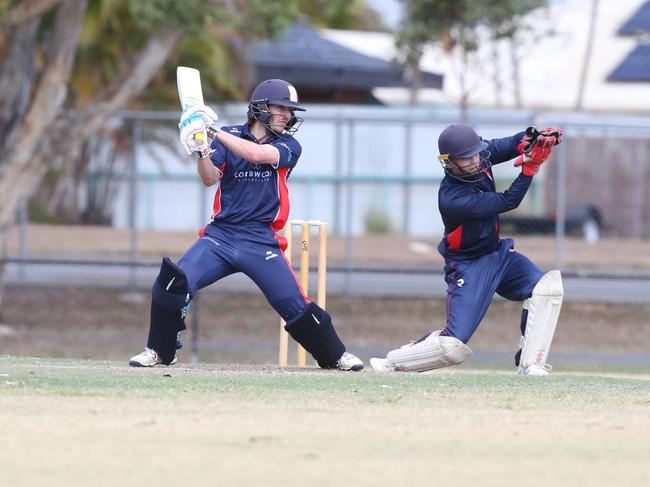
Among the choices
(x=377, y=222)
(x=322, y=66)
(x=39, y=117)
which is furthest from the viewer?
(x=322, y=66)

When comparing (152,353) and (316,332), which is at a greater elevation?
(316,332)

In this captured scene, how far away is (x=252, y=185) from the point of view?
8086mm

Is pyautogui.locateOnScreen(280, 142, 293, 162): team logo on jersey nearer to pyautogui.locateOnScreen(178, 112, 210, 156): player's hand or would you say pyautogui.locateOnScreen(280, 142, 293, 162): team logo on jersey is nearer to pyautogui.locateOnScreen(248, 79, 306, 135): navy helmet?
pyautogui.locateOnScreen(248, 79, 306, 135): navy helmet

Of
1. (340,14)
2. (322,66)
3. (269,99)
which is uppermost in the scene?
(322,66)

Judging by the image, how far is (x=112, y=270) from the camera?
1703 cm

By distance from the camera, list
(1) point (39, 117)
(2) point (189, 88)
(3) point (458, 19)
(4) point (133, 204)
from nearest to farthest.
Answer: (2) point (189, 88) → (1) point (39, 117) → (4) point (133, 204) → (3) point (458, 19)

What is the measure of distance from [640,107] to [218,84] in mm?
15315

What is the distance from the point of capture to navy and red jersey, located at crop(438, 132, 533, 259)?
829 cm

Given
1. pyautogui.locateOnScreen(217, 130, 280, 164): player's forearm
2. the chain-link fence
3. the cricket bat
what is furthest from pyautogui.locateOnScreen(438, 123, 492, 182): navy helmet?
the chain-link fence

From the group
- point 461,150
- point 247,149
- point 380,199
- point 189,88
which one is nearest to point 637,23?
point 380,199

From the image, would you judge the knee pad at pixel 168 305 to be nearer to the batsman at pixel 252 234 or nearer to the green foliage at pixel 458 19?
the batsman at pixel 252 234

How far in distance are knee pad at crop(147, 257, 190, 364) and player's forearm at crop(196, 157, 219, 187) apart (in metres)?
0.54

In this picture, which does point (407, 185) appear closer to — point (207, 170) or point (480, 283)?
point (480, 283)

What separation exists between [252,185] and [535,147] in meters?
1.77
